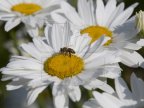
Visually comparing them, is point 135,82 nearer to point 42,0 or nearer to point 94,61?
point 94,61

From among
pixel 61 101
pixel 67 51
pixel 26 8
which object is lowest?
pixel 61 101

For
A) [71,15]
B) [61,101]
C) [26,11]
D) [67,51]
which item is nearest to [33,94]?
[61,101]

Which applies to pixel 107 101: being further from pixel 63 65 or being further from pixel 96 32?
pixel 96 32

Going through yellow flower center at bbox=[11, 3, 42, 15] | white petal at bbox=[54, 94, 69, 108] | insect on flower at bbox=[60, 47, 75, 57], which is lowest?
white petal at bbox=[54, 94, 69, 108]

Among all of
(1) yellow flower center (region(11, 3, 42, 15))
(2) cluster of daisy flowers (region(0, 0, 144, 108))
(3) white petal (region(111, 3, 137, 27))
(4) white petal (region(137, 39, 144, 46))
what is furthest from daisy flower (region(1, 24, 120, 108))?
(1) yellow flower center (region(11, 3, 42, 15))

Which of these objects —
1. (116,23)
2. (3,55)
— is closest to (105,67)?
(116,23)

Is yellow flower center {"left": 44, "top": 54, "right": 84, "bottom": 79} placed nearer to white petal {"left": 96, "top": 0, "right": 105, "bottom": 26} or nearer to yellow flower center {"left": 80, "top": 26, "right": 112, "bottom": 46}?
yellow flower center {"left": 80, "top": 26, "right": 112, "bottom": 46}
